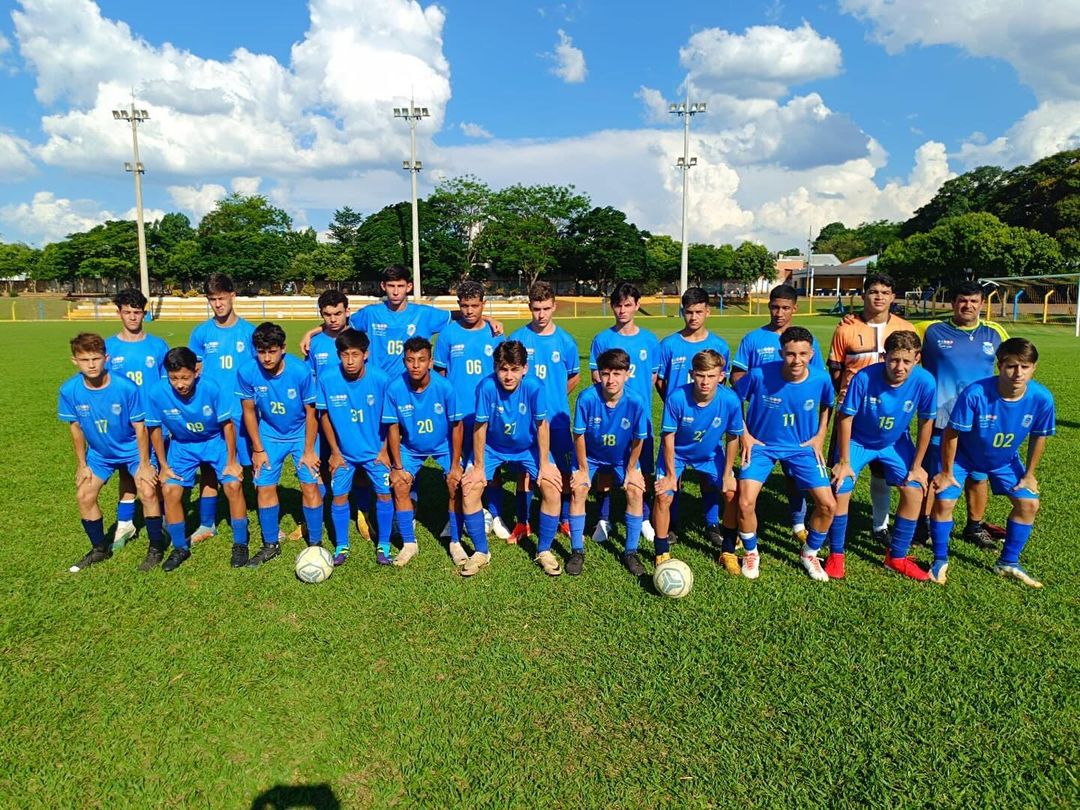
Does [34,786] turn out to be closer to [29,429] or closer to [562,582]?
[562,582]

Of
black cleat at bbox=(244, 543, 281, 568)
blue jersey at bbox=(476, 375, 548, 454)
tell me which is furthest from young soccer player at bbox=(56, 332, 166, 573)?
blue jersey at bbox=(476, 375, 548, 454)

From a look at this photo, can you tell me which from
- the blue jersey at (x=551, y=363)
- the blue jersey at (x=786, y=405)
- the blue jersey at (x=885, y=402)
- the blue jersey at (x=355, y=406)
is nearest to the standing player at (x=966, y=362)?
the blue jersey at (x=885, y=402)

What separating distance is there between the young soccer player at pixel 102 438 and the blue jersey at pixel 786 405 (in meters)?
4.62

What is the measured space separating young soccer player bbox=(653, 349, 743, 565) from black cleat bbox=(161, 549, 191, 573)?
145 inches

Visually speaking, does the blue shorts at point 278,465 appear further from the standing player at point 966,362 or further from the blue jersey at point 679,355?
the standing player at point 966,362

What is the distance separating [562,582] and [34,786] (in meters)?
3.06

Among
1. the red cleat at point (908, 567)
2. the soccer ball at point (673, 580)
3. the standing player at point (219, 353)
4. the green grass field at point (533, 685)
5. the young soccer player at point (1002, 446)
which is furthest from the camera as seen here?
the standing player at point (219, 353)

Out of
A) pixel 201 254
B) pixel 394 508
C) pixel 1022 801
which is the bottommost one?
pixel 1022 801

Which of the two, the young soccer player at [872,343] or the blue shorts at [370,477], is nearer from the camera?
the blue shorts at [370,477]

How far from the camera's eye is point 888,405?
474 cm

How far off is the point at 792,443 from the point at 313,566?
3629 millimetres

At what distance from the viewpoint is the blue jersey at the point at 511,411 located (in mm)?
4930

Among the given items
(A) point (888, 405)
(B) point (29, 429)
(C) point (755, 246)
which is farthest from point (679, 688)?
(C) point (755, 246)

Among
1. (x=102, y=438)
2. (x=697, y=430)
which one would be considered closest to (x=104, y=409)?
(x=102, y=438)
